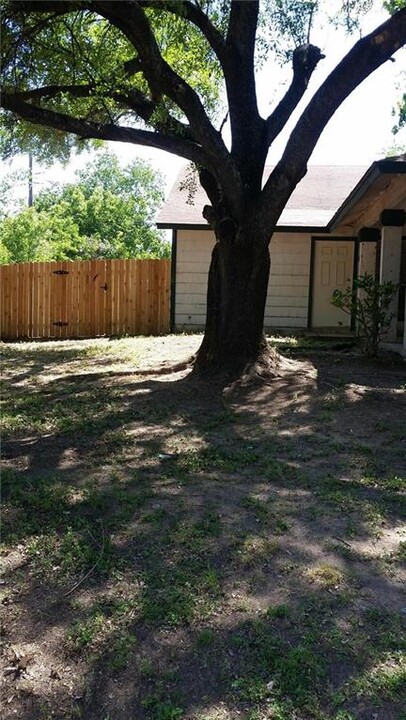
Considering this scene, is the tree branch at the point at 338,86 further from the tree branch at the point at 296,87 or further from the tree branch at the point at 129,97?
the tree branch at the point at 129,97

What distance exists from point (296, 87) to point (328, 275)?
7721mm

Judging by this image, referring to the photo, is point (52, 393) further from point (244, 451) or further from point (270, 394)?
point (244, 451)

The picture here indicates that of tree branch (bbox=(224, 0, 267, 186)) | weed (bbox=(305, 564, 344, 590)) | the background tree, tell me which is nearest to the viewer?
weed (bbox=(305, 564, 344, 590))

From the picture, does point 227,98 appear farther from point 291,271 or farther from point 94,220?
point 94,220

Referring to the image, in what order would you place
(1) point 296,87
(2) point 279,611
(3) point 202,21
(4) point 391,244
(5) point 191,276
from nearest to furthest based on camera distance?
(2) point 279,611
(3) point 202,21
(1) point 296,87
(4) point 391,244
(5) point 191,276

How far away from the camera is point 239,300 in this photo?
786 cm

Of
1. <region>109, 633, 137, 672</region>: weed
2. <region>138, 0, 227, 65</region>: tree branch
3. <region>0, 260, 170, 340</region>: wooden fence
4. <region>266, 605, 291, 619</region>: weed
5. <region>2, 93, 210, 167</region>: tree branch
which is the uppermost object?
<region>138, 0, 227, 65</region>: tree branch

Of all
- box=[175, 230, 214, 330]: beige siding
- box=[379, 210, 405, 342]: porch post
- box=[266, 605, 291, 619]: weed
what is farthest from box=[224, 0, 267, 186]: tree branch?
box=[175, 230, 214, 330]: beige siding

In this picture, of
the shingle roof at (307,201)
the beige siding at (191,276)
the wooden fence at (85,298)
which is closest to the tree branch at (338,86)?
the shingle roof at (307,201)

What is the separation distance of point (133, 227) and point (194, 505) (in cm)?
4441

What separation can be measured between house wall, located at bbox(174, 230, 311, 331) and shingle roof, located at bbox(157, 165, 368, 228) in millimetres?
550

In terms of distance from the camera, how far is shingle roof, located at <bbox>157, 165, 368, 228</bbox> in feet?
49.9

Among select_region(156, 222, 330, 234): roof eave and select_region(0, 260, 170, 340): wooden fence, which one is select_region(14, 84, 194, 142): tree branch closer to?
select_region(156, 222, 330, 234): roof eave

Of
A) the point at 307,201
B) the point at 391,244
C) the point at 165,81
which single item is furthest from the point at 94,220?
the point at 165,81
